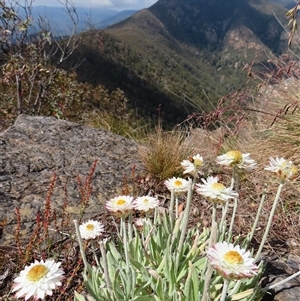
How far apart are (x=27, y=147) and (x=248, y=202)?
2300mm

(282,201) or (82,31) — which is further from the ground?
(82,31)

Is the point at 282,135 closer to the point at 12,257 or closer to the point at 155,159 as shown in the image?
the point at 155,159

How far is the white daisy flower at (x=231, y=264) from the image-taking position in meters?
1.00

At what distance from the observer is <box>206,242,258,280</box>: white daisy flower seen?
1000 mm

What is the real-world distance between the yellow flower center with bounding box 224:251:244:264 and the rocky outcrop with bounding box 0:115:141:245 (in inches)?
58.3

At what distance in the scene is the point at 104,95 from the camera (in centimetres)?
858

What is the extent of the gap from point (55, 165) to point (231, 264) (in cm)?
257

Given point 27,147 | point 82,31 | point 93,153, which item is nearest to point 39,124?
point 27,147

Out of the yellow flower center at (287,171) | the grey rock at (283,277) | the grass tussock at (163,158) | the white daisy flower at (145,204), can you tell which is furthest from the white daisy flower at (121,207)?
the grass tussock at (163,158)

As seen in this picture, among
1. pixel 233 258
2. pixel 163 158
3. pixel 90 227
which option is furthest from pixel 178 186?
pixel 163 158

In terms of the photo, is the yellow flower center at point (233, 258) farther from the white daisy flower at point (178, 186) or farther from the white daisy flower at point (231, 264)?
the white daisy flower at point (178, 186)

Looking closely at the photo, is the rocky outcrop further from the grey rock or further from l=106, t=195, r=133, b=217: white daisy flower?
the grey rock

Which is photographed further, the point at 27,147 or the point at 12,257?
the point at 27,147

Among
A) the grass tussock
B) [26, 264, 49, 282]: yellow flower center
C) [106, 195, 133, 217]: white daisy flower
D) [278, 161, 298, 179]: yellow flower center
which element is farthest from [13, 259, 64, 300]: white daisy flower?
the grass tussock
